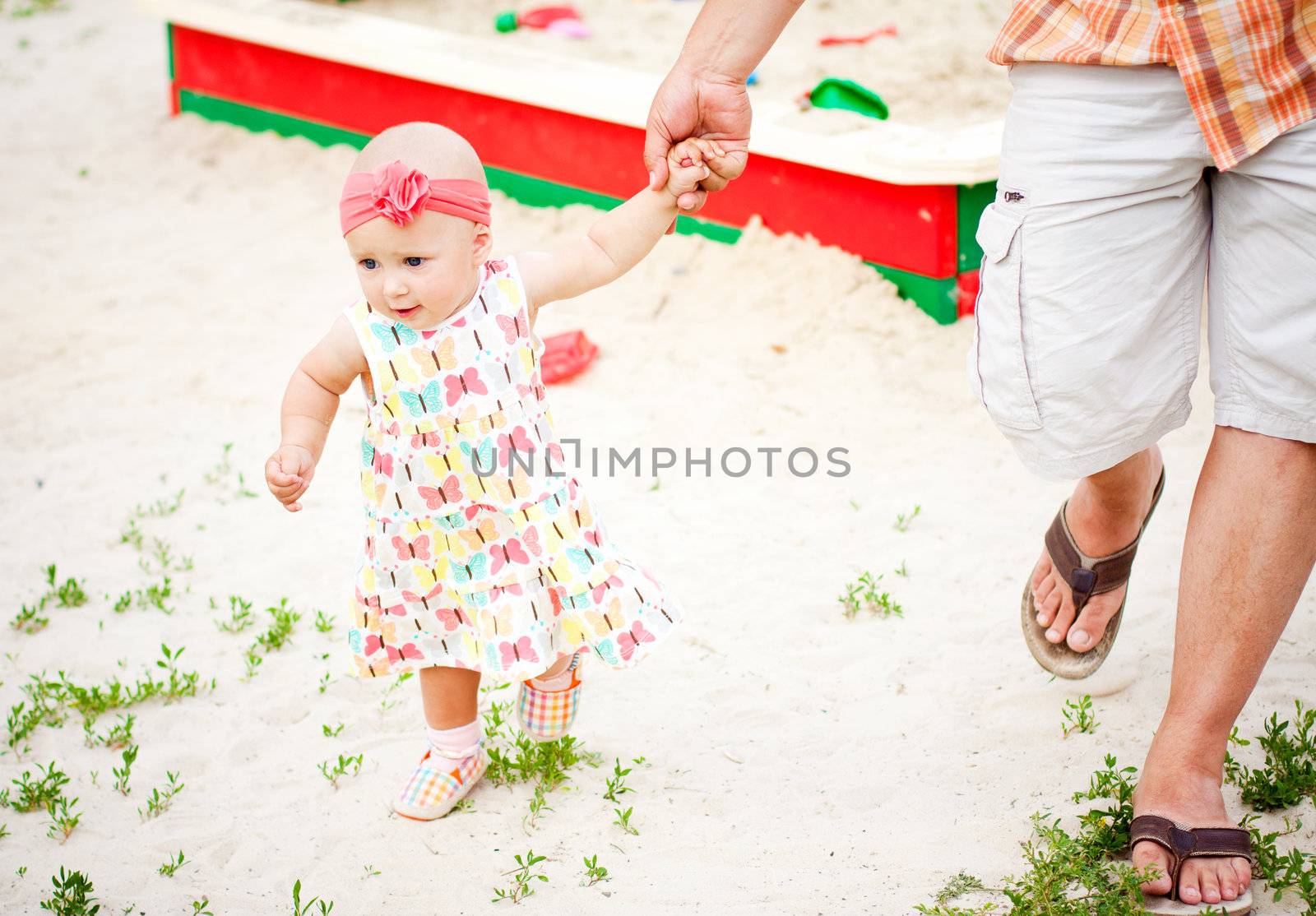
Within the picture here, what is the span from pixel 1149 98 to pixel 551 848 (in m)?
1.69

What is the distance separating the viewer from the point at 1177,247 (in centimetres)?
214

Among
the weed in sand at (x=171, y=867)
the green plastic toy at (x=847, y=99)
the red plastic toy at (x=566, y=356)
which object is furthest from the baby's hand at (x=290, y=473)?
the green plastic toy at (x=847, y=99)

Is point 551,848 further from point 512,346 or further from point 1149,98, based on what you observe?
point 1149,98

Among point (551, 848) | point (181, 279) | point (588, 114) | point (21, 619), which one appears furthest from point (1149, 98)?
point (181, 279)

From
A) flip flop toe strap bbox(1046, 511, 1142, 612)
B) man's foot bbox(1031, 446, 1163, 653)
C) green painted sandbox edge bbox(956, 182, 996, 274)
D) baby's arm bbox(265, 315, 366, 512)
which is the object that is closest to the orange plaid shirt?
man's foot bbox(1031, 446, 1163, 653)

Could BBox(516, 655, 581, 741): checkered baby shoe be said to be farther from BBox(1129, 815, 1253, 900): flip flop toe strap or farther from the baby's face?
BBox(1129, 815, 1253, 900): flip flop toe strap

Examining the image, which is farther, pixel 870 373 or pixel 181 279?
pixel 181 279

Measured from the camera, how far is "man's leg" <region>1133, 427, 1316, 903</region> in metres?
2.12

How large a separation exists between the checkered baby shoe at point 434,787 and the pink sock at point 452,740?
0.01 m

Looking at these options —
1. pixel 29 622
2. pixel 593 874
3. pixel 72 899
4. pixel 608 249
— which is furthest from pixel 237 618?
pixel 608 249

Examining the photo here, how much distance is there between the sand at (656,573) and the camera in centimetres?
251

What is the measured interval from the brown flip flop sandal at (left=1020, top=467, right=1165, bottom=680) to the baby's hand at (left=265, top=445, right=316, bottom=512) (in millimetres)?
1509

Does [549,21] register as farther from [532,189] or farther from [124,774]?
[124,774]

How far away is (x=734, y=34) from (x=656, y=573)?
60.4 inches
